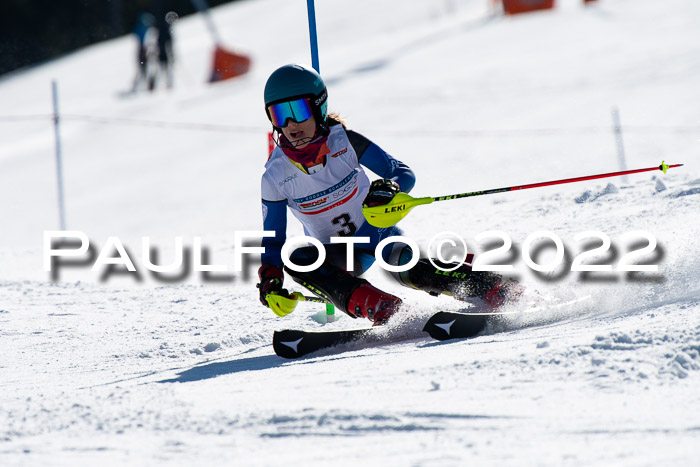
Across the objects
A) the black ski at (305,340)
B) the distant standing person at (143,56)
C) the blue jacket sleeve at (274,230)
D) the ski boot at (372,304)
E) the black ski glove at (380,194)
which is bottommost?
the black ski at (305,340)

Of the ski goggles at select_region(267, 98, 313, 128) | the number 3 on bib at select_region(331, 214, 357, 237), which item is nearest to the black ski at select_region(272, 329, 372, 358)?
the number 3 on bib at select_region(331, 214, 357, 237)

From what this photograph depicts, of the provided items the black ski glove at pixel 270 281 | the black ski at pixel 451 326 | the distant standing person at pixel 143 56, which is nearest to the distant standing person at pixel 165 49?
the distant standing person at pixel 143 56

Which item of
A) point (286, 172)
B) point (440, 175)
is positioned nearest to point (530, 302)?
point (286, 172)

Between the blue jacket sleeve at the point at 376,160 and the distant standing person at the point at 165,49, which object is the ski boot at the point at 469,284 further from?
the distant standing person at the point at 165,49

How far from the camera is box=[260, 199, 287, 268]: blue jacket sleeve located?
4.53 meters

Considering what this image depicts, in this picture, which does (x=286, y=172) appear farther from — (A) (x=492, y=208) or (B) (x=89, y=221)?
(B) (x=89, y=221)

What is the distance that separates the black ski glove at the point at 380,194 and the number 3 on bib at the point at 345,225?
46cm

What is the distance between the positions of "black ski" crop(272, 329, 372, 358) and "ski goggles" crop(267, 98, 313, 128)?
99 cm

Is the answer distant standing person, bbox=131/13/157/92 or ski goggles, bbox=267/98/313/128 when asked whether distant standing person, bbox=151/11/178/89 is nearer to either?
distant standing person, bbox=131/13/157/92

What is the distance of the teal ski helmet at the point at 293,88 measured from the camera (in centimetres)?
439

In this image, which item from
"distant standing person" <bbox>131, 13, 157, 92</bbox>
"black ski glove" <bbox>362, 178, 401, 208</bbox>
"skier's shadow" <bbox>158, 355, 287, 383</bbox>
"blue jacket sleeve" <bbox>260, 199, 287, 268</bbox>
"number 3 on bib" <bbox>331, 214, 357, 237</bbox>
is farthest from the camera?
"distant standing person" <bbox>131, 13, 157, 92</bbox>

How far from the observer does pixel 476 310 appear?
14.6 ft

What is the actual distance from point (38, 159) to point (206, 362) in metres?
11.1

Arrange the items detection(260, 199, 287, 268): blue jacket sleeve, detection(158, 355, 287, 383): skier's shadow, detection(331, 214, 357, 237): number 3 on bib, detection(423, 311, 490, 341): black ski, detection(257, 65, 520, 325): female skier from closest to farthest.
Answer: detection(158, 355, 287, 383): skier's shadow, detection(423, 311, 490, 341): black ski, detection(257, 65, 520, 325): female skier, detection(260, 199, 287, 268): blue jacket sleeve, detection(331, 214, 357, 237): number 3 on bib
